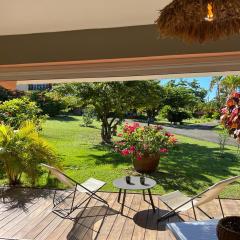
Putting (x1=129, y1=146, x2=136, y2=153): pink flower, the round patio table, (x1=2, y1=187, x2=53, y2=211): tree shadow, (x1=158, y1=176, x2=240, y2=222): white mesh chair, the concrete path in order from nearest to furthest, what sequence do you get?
(x1=158, y1=176, x2=240, y2=222): white mesh chair
the round patio table
(x1=2, y1=187, x2=53, y2=211): tree shadow
(x1=129, y1=146, x2=136, y2=153): pink flower
the concrete path

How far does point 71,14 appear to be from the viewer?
119 inches

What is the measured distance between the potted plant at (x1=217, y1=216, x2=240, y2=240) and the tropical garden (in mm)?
1552

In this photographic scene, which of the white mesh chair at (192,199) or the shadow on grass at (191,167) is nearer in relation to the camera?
the white mesh chair at (192,199)

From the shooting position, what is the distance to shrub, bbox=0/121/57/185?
6.16m

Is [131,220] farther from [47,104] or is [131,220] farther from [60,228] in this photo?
[47,104]

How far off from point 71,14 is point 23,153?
386 centimetres

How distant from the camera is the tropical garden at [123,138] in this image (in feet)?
21.1

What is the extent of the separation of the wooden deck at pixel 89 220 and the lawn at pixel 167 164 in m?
1.10

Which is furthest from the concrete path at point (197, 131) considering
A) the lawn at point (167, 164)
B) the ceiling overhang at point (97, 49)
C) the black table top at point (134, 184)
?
the ceiling overhang at point (97, 49)

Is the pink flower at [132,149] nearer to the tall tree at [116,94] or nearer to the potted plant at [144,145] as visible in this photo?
the potted plant at [144,145]

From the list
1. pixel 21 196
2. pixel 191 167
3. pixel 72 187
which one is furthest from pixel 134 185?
pixel 191 167

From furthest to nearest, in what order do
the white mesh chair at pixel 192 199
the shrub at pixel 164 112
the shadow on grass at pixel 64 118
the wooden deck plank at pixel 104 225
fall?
1. the shadow on grass at pixel 64 118
2. the shrub at pixel 164 112
3. the wooden deck plank at pixel 104 225
4. the white mesh chair at pixel 192 199

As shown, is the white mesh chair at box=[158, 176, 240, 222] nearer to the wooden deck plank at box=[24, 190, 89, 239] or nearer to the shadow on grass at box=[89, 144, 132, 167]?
the wooden deck plank at box=[24, 190, 89, 239]

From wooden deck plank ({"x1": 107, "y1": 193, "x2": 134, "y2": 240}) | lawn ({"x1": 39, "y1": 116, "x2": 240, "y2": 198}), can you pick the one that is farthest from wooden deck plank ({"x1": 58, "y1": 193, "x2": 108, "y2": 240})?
lawn ({"x1": 39, "y1": 116, "x2": 240, "y2": 198})
